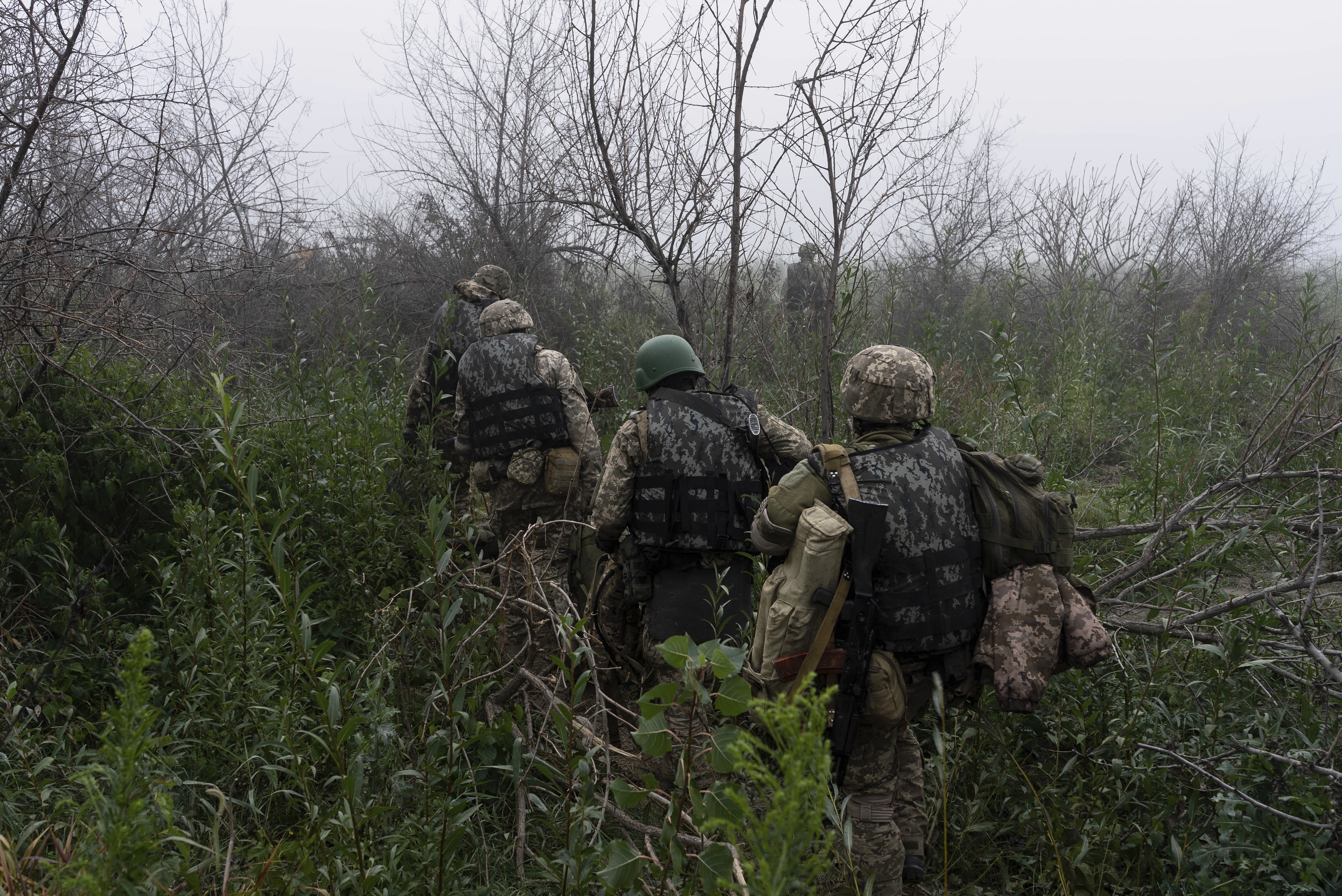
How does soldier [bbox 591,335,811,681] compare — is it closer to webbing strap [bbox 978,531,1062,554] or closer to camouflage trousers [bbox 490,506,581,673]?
camouflage trousers [bbox 490,506,581,673]

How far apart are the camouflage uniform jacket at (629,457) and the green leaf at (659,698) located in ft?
7.14

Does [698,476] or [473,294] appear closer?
[698,476]

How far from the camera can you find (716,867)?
125 centimetres

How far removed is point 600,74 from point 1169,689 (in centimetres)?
420

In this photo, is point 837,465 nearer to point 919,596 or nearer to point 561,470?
point 919,596

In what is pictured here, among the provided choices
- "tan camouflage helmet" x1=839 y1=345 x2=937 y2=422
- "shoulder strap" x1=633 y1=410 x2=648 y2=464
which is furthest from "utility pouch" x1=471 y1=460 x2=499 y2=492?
"tan camouflage helmet" x1=839 y1=345 x2=937 y2=422

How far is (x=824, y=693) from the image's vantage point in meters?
0.90

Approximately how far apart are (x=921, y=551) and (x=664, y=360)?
5.34 feet

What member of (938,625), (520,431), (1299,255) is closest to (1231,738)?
(938,625)

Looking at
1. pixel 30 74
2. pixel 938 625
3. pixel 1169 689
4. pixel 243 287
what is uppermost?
pixel 30 74

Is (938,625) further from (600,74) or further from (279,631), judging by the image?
(600,74)

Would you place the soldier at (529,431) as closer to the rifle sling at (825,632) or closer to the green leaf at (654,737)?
the rifle sling at (825,632)

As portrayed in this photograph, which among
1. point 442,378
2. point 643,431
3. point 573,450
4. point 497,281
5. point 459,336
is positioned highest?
point 497,281

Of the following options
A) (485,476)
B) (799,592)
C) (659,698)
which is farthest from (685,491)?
(659,698)
